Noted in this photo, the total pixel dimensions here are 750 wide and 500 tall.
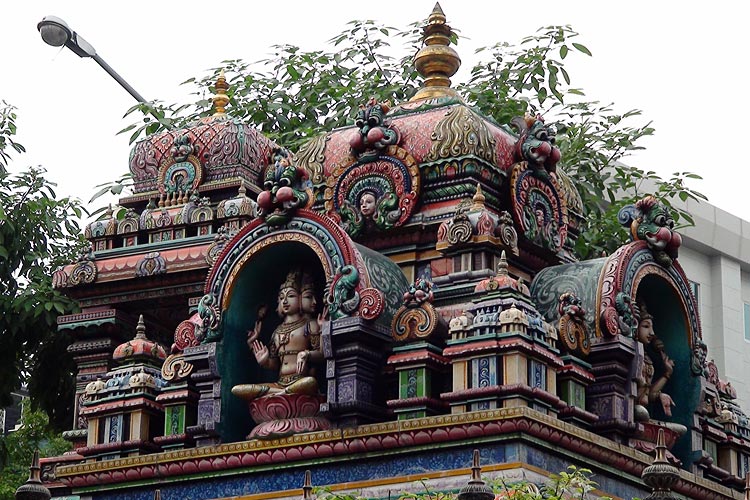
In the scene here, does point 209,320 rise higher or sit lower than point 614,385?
higher

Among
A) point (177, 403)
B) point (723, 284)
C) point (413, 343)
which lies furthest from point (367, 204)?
point (723, 284)

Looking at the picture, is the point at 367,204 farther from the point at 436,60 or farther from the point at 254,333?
the point at 436,60

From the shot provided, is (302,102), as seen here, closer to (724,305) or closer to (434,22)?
(434,22)

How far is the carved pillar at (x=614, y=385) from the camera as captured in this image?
2167 centimetres

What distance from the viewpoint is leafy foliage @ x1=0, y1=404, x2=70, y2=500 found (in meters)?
32.5

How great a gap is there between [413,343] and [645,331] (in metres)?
2.80

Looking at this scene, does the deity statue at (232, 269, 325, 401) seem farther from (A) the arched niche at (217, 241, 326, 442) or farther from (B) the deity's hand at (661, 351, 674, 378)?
(B) the deity's hand at (661, 351, 674, 378)

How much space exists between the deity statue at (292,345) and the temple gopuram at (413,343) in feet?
0.07

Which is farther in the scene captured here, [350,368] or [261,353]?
[261,353]

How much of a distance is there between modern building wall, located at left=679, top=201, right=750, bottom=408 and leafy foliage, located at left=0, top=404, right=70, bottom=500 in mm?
20147

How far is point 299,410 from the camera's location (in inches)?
846

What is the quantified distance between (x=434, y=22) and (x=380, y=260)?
3948 mm

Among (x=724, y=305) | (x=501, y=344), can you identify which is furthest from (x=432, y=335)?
(x=724, y=305)

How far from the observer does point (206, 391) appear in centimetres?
2198
